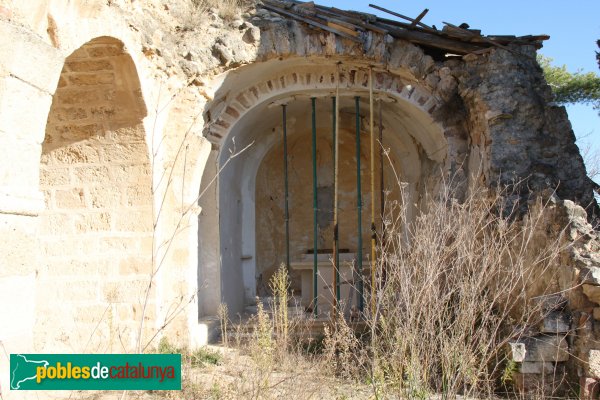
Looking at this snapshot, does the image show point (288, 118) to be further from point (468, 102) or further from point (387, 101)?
point (468, 102)

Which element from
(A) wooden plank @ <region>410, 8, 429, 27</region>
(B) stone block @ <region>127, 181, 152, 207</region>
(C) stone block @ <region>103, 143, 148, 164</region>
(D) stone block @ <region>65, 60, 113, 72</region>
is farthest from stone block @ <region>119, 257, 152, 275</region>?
(A) wooden plank @ <region>410, 8, 429, 27</region>

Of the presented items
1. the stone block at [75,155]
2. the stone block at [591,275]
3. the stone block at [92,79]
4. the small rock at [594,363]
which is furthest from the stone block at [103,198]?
the small rock at [594,363]

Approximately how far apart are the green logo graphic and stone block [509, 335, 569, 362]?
103 inches

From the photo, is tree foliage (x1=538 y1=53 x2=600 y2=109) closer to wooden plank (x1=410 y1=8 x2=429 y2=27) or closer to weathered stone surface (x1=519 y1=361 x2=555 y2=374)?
wooden plank (x1=410 y1=8 x2=429 y2=27)

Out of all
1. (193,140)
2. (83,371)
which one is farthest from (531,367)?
(193,140)

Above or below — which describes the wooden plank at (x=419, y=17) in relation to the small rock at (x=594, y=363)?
above

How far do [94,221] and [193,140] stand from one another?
48.3 inches

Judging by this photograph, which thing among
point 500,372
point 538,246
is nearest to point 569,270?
point 538,246

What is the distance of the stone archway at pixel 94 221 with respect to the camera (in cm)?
476

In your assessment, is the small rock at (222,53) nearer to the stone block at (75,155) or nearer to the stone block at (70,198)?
the stone block at (75,155)

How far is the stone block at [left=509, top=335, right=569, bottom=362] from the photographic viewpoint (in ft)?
13.5

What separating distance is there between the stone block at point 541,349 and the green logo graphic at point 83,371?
263cm

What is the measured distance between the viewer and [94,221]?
489 cm

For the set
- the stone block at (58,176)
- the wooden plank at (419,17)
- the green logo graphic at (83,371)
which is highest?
the wooden plank at (419,17)
